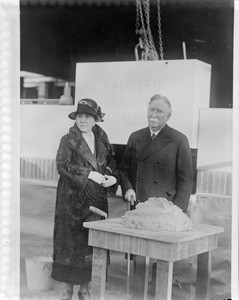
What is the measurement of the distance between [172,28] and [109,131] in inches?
19.9

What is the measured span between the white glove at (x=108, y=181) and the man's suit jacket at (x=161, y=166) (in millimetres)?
57

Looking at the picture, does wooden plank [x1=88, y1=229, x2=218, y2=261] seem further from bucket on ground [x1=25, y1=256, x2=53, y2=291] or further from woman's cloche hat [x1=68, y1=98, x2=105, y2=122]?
woman's cloche hat [x1=68, y1=98, x2=105, y2=122]

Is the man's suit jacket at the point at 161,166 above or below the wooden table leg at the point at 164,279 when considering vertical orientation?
above

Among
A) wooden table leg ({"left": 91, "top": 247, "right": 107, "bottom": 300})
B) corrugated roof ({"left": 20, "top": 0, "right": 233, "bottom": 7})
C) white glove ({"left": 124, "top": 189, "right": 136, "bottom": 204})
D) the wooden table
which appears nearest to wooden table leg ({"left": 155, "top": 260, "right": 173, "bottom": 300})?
the wooden table

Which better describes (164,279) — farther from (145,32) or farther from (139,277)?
(145,32)

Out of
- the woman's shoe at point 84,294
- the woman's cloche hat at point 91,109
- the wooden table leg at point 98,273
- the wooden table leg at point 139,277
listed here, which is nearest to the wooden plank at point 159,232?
the wooden table leg at point 98,273

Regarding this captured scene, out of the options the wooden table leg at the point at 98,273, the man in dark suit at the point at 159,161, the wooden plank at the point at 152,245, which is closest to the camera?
the wooden plank at the point at 152,245

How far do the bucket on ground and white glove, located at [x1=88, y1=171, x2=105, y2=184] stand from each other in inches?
16.7

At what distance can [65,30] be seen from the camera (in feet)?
6.55

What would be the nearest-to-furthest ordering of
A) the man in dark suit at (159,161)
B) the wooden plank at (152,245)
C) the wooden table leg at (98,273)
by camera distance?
the wooden plank at (152,245), the wooden table leg at (98,273), the man in dark suit at (159,161)

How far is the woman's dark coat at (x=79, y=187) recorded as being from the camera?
195 cm

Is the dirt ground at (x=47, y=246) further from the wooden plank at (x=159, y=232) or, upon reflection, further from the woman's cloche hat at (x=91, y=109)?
the woman's cloche hat at (x=91, y=109)

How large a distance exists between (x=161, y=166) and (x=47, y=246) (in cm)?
63

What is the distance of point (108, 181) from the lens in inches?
77.2
